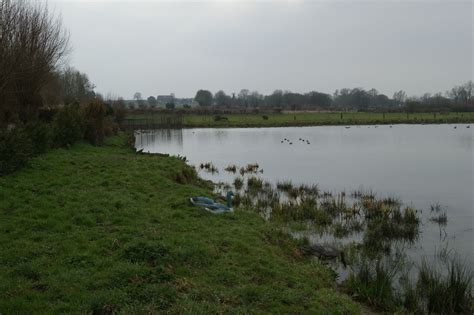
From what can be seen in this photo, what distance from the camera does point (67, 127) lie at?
2002cm

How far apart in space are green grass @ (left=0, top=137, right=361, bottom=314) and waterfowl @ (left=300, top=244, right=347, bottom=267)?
32 centimetres

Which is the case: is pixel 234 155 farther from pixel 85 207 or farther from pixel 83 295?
pixel 83 295

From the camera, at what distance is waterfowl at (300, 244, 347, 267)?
9094 mm

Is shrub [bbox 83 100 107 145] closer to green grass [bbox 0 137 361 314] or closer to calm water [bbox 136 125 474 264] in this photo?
calm water [bbox 136 125 474 264]

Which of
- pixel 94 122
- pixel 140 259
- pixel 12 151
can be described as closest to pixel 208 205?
pixel 140 259

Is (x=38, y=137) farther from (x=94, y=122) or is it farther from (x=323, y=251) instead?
(x=323, y=251)

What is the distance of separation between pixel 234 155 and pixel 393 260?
68.2ft

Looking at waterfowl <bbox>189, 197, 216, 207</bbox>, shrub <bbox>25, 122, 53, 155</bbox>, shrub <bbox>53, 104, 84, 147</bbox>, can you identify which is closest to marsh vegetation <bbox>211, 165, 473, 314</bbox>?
waterfowl <bbox>189, 197, 216, 207</bbox>

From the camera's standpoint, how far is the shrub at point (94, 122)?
79.0ft

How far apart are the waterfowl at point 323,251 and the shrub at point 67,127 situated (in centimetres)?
1348

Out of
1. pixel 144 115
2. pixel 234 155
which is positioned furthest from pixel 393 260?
pixel 144 115

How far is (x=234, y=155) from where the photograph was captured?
29.6m

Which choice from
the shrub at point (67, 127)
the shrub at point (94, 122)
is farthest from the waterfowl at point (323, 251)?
the shrub at point (94, 122)

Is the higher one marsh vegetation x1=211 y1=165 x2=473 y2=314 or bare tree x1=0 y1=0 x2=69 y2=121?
bare tree x1=0 y1=0 x2=69 y2=121
